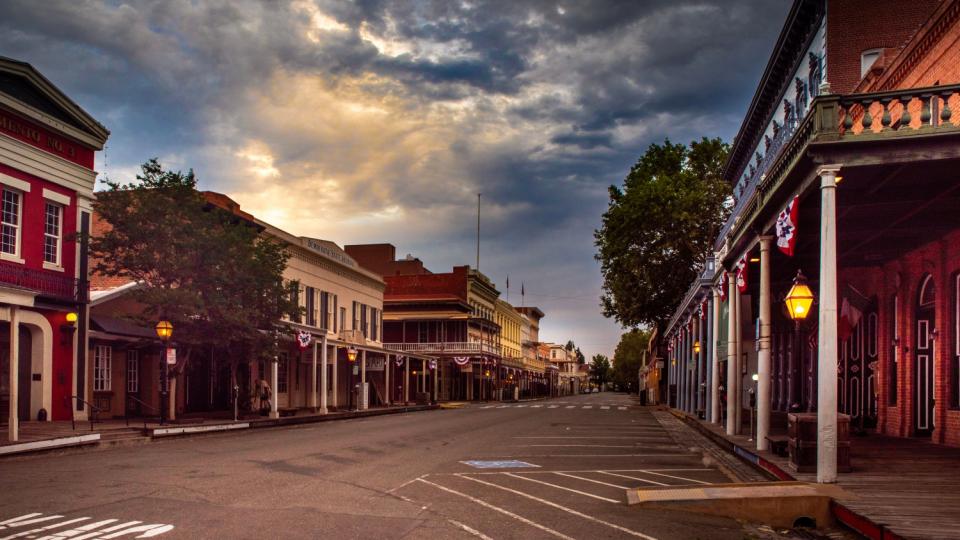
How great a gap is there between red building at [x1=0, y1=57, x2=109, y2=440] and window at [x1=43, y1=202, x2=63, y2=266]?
3cm

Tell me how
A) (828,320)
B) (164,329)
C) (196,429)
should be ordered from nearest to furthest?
(828,320) → (196,429) → (164,329)

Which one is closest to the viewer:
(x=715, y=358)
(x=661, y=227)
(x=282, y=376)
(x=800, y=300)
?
(x=800, y=300)

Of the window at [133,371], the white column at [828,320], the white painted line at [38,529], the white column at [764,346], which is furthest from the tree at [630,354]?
the white painted line at [38,529]

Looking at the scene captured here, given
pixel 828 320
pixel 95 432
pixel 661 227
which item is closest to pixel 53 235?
pixel 95 432

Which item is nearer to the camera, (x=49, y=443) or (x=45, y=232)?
(x=49, y=443)

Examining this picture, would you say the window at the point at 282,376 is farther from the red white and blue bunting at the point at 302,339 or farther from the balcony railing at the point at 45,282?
the balcony railing at the point at 45,282

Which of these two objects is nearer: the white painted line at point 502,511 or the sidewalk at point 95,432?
the white painted line at point 502,511

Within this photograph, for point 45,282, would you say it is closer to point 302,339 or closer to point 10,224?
point 10,224

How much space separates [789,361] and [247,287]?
69.4 ft

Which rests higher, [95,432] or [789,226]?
[789,226]

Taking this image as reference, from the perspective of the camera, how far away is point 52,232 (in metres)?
26.3

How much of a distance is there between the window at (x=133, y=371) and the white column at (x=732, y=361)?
2077 cm

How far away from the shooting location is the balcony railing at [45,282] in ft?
78.3

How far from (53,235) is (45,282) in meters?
1.61
